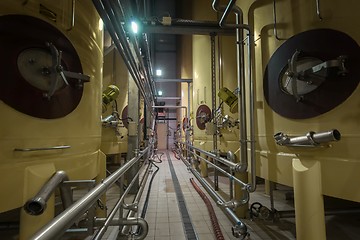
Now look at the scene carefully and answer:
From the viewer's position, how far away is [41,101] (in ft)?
3.66

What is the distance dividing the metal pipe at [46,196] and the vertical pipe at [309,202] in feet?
3.84

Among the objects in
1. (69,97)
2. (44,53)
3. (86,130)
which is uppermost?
(44,53)

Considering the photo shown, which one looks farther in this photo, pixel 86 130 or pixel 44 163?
pixel 86 130

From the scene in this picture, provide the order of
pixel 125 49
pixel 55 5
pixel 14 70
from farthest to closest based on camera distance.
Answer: pixel 125 49 < pixel 55 5 < pixel 14 70

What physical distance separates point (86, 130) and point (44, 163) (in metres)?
0.43

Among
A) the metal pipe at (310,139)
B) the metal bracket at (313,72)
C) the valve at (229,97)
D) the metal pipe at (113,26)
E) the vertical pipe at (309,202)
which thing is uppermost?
the metal pipe at (113,26)

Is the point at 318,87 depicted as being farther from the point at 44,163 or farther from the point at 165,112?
the point at 165,112

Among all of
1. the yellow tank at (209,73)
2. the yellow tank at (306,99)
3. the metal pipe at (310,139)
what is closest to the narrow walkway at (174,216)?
the yellow tank at (306,99)

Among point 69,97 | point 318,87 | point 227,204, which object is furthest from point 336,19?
point 69,97

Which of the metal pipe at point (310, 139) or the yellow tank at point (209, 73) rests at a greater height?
the yellow tank at point (209, 73)

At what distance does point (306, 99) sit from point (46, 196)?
1.39 metres

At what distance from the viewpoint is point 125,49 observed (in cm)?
143

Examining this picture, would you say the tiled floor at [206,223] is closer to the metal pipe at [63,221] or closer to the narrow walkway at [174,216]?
the narrow walkway at [174,216]

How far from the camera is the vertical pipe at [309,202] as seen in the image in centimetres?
108
